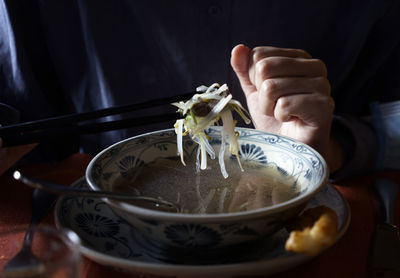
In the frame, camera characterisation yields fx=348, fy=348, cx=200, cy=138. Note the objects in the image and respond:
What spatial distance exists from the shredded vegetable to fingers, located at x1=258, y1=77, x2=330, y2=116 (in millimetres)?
102

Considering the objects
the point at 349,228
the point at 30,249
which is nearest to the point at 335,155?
the point at 349,228

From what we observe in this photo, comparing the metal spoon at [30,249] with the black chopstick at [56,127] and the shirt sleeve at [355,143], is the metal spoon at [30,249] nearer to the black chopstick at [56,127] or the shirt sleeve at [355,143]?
the black chopstick at [56,127]

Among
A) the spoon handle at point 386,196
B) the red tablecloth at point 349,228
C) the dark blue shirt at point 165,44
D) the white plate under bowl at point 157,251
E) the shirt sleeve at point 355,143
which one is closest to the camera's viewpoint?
the white plate under bowl at point 157,251

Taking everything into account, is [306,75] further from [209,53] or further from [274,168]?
[209,53]

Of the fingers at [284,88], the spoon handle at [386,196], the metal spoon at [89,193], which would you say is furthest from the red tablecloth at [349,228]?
the fingers at [284,88]

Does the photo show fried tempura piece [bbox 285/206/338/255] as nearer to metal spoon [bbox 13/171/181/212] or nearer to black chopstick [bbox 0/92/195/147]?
metal spoon [bbox 13/171/181/212]

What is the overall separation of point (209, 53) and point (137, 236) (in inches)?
31.9

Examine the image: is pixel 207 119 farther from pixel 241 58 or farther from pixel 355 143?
pixel 355 143

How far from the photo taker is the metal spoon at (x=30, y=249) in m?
0.37

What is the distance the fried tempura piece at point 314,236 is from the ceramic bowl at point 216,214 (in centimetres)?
3

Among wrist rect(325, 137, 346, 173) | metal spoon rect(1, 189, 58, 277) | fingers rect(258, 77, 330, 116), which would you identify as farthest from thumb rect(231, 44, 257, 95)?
metal spoon rect(1, 189, 58, 277)

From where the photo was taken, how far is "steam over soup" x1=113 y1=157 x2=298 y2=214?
68 centimetres

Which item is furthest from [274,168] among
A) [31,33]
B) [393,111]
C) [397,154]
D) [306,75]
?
[31,33]

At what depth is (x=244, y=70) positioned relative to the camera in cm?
102
